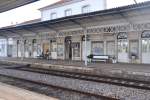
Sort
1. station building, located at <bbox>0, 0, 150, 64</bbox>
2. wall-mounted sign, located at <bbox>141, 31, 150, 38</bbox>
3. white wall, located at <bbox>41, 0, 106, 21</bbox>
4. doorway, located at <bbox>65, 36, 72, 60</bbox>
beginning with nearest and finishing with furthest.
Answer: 1. station building, located at <bbox>0, 0, 150, 64</bbox>
2. wall-mounted sign, located at <bbox>141, 31, 150, 38</bbox>
3. white wall, located at <bbox>41, 0, 106, 21</bbox>
4. doorway, located at <bbox>65, 36, 72, 60</bbox>

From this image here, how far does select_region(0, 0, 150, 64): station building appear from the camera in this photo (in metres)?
20.6

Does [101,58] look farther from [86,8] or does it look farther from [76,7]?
[76,7]

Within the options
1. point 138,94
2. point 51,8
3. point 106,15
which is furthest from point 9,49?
point 138,94

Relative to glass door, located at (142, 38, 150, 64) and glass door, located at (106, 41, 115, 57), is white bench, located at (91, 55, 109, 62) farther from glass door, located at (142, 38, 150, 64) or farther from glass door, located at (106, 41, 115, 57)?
glass door, located at (142, 38, 150, 64)

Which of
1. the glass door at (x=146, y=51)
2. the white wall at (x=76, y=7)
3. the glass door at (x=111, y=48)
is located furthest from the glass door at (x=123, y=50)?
the white wall at (x=76, y=7)

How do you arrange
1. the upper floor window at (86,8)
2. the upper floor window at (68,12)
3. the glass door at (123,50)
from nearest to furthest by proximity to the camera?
the glass door at (123,50) → the upper floor window at (86,8) → the upper floor window at (68,12)

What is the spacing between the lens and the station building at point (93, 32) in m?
20.6

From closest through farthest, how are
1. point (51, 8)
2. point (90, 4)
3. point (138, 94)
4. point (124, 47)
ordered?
point (138, 94) → point (124, 47) → point (90, 4) → point (51, 8)

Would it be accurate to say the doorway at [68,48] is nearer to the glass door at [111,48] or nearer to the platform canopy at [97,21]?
the platform canopy at [97,21]

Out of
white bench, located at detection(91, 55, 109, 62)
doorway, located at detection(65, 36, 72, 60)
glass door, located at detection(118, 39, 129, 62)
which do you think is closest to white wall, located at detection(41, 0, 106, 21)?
doorway, located at detection(65, 36, 72, 60)

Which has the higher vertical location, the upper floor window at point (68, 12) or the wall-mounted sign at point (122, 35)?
the upper floor window at point (68, 12)

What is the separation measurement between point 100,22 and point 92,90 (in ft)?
40.5

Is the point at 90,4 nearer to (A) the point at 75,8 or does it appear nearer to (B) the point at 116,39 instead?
(A) the point at 75,8

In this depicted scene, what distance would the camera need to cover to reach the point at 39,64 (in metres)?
26.0
